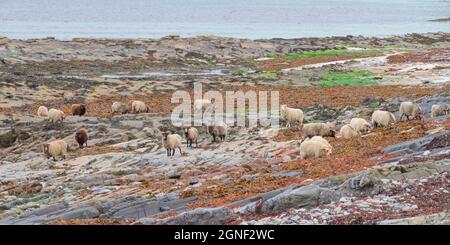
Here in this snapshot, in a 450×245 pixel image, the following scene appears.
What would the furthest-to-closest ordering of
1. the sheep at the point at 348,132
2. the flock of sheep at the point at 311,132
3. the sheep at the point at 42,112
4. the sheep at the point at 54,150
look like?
the sheep at the point at 42,112, the sheep at the point at 54,150, the sheep at the point at 348,132, the flock of sheep at the point at 311,132

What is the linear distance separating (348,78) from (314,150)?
30.7 meters

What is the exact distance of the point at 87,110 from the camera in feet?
112

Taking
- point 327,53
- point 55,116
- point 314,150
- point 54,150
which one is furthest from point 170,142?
point 327,53

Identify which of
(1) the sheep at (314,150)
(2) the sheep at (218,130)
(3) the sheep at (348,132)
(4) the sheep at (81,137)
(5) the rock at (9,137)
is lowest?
(5) the rock at (9,137)

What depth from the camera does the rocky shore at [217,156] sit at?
1168cm

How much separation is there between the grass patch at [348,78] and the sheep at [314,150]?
26.9 meters

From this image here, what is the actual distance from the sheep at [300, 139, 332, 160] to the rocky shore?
1.05 feet

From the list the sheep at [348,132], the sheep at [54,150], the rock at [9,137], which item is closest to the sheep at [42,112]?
the rock at [9,137]

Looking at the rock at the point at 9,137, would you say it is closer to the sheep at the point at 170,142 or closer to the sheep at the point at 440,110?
the sheep at the point at 170,142

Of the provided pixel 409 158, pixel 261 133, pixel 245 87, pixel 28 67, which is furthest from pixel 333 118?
pixel 28 67

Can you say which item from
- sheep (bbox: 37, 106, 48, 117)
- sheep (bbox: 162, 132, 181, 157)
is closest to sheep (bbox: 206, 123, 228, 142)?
sheep (bbox: 162, 132, 181, 157)

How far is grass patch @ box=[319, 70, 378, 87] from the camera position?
4512cm

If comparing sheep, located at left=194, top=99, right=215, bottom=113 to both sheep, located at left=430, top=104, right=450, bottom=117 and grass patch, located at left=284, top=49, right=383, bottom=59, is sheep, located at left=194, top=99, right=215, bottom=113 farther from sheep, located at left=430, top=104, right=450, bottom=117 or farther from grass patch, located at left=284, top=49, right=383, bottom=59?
grass patch, located at left=284, top=49, right=383, bottom=59

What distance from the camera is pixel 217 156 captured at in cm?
2106
